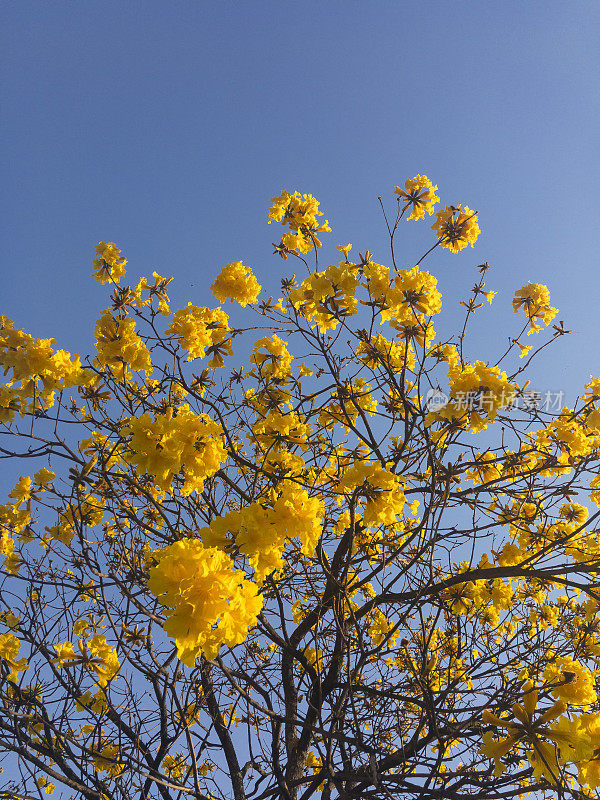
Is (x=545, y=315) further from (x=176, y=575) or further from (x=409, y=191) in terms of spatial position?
(x=176, y=575)

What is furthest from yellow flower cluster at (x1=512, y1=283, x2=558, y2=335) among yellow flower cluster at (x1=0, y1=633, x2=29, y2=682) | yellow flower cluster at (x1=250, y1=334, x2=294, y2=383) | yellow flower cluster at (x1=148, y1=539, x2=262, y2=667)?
yellow flower cluster at (x1=0, y1=633, x2=29, y2=682)

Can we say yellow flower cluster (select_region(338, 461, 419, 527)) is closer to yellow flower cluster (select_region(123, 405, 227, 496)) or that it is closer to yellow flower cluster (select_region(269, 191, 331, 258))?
yellow flower cluster (select_region(123, 405, 227, 496))

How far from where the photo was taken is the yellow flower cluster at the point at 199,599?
1606 mm

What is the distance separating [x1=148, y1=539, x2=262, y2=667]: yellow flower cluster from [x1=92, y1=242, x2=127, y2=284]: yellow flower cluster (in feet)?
9.55

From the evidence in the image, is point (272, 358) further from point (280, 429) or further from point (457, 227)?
point (457, 227)

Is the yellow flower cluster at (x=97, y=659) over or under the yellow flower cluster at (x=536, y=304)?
under

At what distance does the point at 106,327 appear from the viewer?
3.16 m

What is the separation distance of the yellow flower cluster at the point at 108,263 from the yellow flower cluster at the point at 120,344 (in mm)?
831

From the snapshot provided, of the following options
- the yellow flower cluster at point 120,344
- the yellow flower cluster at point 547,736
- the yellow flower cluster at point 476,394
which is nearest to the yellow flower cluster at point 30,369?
the yellow flower cluster at point 120,344

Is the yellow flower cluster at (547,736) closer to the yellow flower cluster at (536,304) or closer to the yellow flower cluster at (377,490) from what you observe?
the yellow flower cluster at (377,490)

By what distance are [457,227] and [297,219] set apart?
1259 millimetres

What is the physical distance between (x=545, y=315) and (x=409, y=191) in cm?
140

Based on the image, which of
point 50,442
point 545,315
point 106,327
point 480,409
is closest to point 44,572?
point 50,442

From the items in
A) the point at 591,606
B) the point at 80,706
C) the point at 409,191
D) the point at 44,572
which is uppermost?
the point at 409,191
